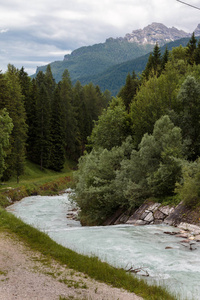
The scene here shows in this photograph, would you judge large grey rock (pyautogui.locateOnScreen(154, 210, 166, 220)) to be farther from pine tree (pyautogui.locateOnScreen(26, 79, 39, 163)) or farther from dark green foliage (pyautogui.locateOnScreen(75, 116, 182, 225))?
pine tree (pyautogui.locateOnScreen(26, 79, 39, 163))

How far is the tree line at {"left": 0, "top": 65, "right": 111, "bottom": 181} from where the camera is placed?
44781 millimetres

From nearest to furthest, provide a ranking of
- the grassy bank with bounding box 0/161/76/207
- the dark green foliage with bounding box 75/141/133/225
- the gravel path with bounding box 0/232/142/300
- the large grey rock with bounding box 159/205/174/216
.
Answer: the gravel path with bounding box 0/232/142/300, the large grey rock with bounding box 159/205/174/216, the dark green foliage with bounding box 75/141/133/225, the grassy bank with bounding box 0/161/76/207

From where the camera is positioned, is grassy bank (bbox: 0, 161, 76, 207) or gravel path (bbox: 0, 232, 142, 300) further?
grassy bank (bbox: 0, 161, 76, 207)

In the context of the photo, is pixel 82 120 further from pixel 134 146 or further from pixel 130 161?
pixel 130 161

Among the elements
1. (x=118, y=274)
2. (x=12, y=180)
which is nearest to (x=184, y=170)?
(x=118, y=274)

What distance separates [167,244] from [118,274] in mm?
5404

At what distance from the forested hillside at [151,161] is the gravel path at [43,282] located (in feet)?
36.6

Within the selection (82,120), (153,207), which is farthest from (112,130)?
(82,120)

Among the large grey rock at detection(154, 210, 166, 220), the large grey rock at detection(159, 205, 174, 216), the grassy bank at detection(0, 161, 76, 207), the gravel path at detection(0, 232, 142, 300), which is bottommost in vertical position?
the grassy bank at detection(0, 161, 76, 207)

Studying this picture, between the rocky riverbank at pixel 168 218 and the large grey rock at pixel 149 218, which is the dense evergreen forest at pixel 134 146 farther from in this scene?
the large grey rock at pixel 149 218

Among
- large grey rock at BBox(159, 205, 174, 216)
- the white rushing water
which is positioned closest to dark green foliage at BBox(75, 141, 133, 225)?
large grey rock at BBox(159, 205, 174, 216)

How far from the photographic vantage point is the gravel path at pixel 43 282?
7629mm

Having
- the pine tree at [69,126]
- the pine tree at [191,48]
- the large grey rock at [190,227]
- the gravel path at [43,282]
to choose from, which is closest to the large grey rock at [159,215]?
the large grey rock at [190,227]

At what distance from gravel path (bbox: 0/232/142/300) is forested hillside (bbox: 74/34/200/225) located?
1117cm
